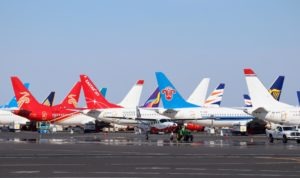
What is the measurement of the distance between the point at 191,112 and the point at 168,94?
392 centimetres

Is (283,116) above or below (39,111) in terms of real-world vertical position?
below

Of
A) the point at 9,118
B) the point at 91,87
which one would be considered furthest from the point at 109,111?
the point at 9,118

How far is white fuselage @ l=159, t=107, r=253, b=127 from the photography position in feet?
310

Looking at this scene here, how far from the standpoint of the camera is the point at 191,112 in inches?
3730

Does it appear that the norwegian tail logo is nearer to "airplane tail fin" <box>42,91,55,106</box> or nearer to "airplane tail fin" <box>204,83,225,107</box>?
"airplane tail fin" <box>204,83,225,107</box>

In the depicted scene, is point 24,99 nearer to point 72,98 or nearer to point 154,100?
point 72,98

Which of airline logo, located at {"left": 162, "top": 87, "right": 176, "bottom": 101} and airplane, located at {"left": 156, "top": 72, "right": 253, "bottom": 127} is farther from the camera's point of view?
airline logo, located at {"left": 162, "top": 87, "right": 176, "bottom": 101}

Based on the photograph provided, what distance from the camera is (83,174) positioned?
24750 millimetres

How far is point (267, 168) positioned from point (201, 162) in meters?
4.76

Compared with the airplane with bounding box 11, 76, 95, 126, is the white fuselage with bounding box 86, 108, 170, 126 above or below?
below

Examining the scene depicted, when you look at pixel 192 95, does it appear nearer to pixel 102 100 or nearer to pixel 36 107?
pixel 102 100

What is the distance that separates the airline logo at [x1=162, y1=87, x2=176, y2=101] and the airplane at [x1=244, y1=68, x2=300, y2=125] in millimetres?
19953

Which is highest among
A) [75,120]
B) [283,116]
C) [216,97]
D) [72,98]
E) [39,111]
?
[72,98]

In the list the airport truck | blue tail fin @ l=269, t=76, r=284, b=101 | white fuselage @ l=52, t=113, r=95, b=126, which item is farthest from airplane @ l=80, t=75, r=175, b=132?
the airport truck
